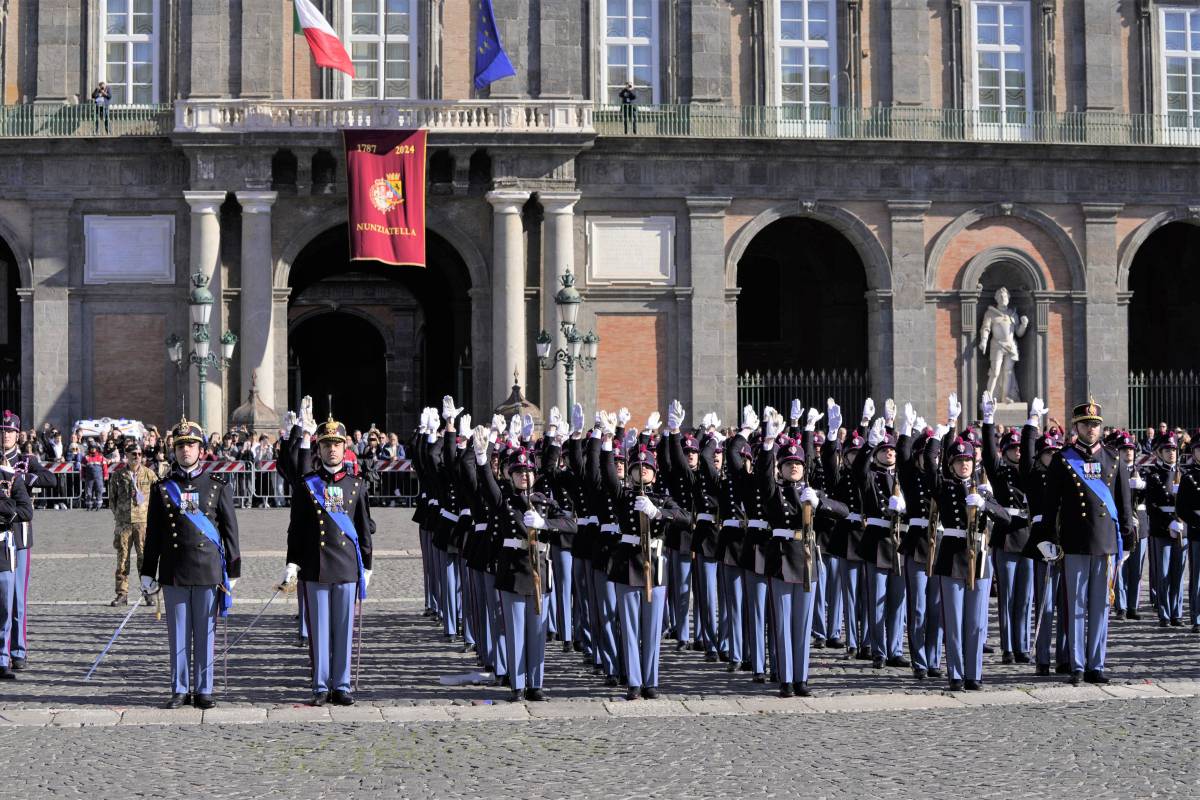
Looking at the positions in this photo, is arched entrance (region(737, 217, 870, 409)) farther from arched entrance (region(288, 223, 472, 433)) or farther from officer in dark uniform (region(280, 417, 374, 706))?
officer in dark uniform (region(280, 417, 374, 706))

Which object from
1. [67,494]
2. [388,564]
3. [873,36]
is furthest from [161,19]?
[388,564]

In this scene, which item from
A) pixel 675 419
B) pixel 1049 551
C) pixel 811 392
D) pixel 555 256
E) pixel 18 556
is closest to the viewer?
pixel 1049 551

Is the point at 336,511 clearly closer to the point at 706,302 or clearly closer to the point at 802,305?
the point at 706,302

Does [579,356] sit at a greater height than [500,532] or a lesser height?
greater

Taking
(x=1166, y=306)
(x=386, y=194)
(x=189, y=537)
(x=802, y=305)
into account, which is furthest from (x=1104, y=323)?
(x=189, y=537)

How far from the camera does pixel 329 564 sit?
11.7 m

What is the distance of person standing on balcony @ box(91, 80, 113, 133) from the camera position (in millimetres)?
33656

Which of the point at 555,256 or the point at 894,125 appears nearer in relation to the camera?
the point at 555,256

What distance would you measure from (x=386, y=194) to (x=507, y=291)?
9.57 ft

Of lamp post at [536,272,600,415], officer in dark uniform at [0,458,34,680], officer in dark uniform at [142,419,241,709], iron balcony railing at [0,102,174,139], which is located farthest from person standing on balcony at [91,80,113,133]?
officer in dark uniform at [142,419,241,709]

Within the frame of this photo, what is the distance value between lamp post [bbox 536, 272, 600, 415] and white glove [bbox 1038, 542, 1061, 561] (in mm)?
17346

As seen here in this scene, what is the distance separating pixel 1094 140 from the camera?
35781 millimetres

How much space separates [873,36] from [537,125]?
7.24m

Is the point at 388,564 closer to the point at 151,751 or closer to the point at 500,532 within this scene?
the point at 500,532
